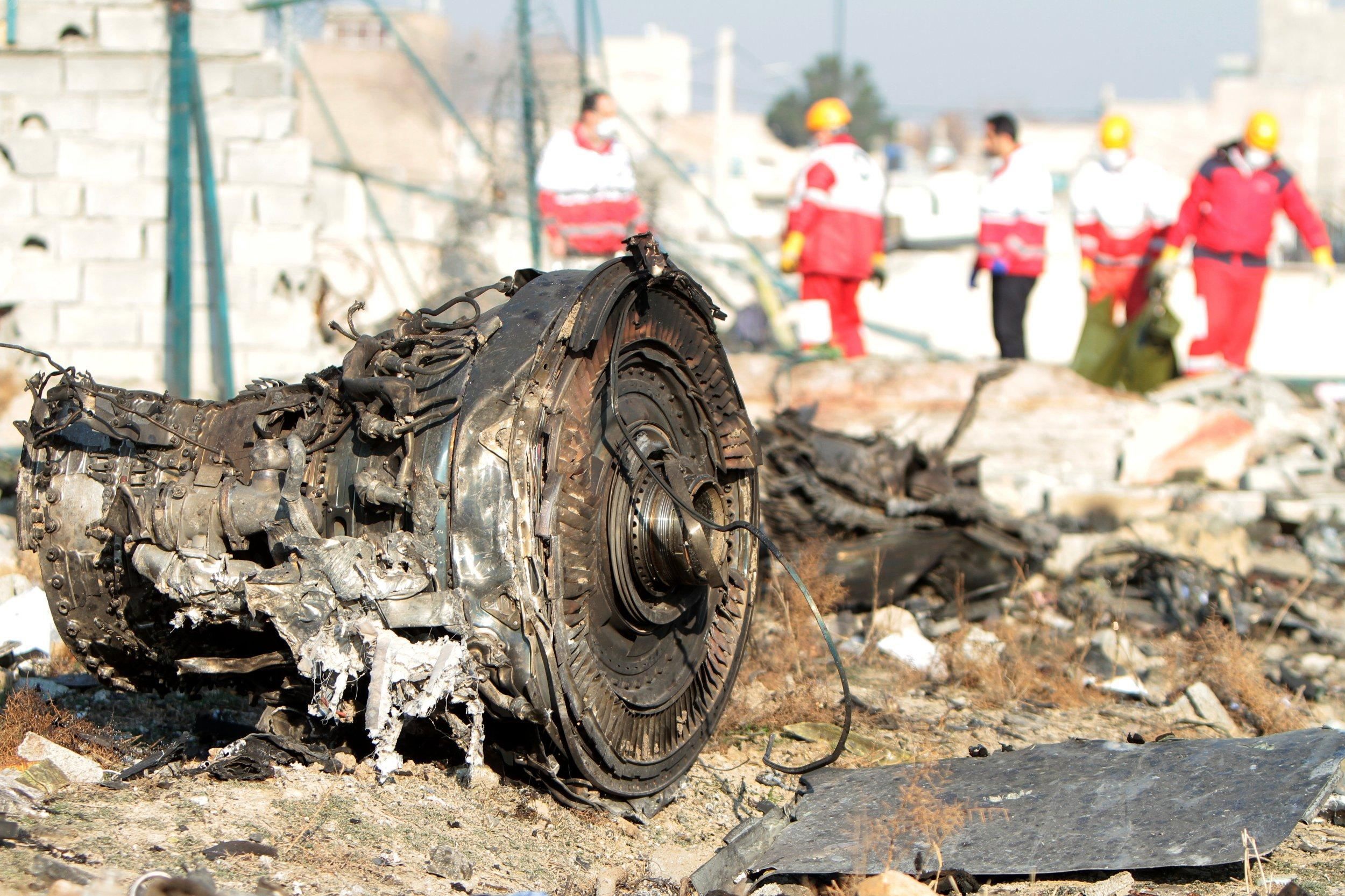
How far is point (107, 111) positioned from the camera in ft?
30.9

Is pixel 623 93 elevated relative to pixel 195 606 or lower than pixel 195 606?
elevated

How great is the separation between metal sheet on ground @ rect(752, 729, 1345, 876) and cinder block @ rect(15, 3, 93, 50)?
27.5 ft

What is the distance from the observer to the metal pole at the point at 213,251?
938 centimetres

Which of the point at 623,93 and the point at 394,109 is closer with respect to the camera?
the point at 394,109

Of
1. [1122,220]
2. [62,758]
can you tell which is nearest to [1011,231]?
[1122,220]

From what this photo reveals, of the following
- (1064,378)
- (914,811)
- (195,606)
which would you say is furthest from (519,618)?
(1064,378)

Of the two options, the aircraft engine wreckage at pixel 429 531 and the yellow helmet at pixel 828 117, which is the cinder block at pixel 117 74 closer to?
the yellow helmet at pixel 828 117

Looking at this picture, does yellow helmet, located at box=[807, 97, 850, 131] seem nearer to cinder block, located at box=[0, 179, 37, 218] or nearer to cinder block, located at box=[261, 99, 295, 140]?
cinder block, located at box=[261, 99, 295, 140]

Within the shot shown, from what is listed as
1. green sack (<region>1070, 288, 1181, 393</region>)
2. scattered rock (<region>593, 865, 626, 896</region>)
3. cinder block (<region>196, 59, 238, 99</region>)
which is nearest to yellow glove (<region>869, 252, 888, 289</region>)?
green sack (<region>1070, 288, 1181, 393</region>)

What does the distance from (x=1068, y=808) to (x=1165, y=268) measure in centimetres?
820

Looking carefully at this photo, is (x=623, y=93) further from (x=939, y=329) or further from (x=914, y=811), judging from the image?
(x=914, y=811)

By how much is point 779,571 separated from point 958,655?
3.08 feet

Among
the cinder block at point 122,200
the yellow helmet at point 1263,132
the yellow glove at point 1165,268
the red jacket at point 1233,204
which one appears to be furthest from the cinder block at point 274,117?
the yellow helmet at point 1263,132

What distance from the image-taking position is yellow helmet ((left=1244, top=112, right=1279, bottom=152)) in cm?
1095
